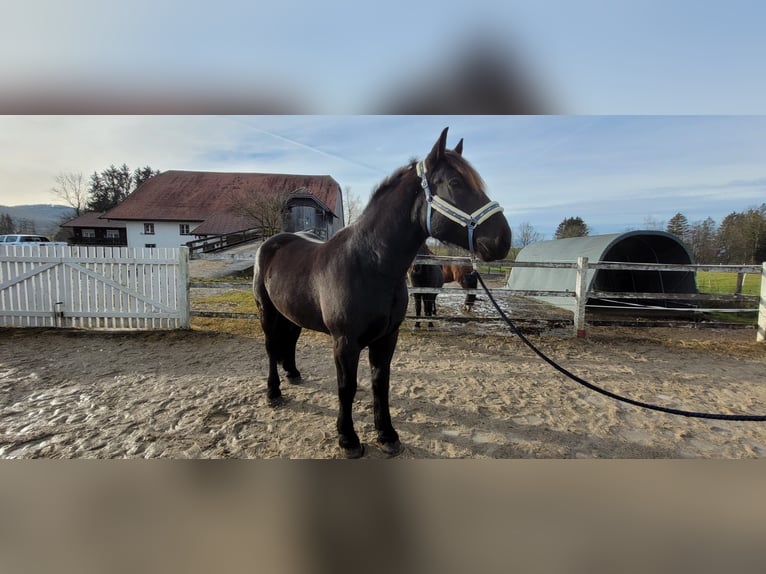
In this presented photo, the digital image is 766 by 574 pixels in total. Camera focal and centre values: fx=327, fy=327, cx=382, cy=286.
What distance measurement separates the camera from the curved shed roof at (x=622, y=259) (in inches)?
277

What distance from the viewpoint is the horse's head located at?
167 cm

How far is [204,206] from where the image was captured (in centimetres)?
2514

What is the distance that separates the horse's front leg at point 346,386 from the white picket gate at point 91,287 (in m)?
4.50

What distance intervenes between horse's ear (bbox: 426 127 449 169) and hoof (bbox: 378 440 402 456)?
1891mm

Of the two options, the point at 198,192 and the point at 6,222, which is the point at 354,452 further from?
the point at 198,192

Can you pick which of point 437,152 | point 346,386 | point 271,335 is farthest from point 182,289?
point 437,152

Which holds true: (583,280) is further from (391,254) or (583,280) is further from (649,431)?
(391,254)

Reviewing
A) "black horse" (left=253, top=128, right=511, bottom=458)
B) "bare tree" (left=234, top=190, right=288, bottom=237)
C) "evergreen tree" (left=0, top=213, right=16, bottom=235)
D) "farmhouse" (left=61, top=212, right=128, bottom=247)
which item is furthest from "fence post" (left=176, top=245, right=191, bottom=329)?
"farmhouse" (left=61, top=212, right=128, bottom=247)

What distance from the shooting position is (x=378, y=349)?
234 centimetres

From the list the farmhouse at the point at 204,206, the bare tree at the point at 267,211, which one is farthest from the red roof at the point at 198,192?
the bare tree at the point at 267,211

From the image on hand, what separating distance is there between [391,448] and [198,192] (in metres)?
29.1

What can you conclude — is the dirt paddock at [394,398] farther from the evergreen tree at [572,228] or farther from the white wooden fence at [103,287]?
the evergreen tree at [572,228]
